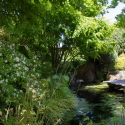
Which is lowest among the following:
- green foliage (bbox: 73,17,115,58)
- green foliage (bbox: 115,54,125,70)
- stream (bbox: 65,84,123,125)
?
stream (bbox: 65,84,123,125)

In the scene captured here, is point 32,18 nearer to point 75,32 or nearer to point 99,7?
point 75,32

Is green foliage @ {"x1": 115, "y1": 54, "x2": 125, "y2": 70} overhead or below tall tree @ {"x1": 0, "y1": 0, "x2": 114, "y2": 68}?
below

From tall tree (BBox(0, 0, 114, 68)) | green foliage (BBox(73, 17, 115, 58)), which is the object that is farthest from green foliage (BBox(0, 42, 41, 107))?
green foliage (BBox(73, 17, 115, 58))

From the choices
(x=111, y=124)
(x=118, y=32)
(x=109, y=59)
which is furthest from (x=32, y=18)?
(x=118, y=32)

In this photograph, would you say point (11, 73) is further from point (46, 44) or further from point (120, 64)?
point (120, 64)

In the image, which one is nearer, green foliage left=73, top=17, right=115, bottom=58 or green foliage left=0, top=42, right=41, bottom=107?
green foliage left=0, top=42, right=41, bottom=107

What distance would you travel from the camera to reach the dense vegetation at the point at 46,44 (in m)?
3.61

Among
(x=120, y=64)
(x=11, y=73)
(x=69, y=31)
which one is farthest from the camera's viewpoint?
(x=120, y=64)

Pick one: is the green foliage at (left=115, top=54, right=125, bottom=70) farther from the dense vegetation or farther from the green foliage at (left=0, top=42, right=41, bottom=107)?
the green foliage at (left=0, top=42, right=41, bottom=107)

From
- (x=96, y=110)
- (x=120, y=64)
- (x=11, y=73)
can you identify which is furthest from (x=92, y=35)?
(x=120, y=64)

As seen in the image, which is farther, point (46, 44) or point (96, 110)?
point (46, 44)

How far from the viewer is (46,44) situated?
320 inches

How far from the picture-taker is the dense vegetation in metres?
3.61

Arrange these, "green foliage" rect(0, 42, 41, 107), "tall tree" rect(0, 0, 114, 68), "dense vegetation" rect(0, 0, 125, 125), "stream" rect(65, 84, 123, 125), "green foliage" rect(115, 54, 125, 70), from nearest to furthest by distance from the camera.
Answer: "dense vegetation" rect(0, 0, 125, 125) < "green foliage" rect(0, 42, 41, 107) < "stream" rect(65, 84, 123, 125) < "tall tree" rect(0, 0, 114, 68) < "green foliage" rect(115, 54, 125, 70)
